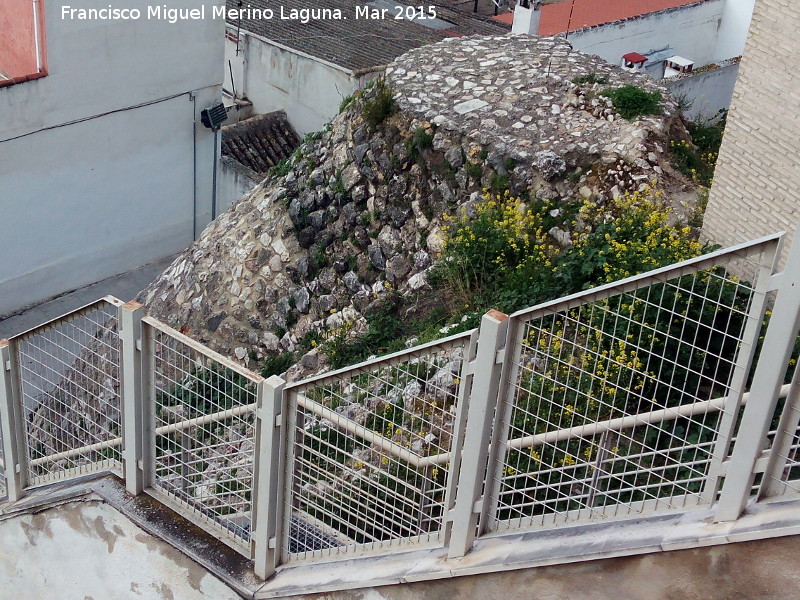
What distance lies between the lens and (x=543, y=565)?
3.26 metres

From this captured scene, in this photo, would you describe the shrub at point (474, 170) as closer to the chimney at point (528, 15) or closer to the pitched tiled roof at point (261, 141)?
the chimney at point (528, 15)

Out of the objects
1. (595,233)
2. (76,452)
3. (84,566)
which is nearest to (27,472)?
(76,452)

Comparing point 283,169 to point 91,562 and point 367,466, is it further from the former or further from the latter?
point 367,466

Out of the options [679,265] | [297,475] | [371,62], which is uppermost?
[679,265]

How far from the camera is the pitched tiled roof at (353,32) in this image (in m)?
16.3

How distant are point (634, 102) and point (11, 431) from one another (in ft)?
19.4

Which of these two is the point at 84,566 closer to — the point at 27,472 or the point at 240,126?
the point at 27,472

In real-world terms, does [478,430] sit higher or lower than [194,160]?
higher

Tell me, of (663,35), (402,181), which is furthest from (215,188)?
(663,35)

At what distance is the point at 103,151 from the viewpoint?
1330 cm

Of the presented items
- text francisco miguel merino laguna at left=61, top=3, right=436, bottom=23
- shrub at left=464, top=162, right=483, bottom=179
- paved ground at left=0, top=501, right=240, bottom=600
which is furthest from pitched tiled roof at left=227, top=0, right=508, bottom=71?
paved ground at left=0, top=501, right=240, bottom=600

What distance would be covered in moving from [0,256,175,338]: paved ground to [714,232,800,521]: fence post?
10758 mm

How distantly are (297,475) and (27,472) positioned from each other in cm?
197

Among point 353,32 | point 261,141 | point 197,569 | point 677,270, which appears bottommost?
point 261,141
